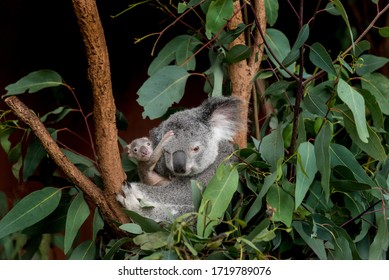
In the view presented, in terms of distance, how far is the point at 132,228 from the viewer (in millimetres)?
1979

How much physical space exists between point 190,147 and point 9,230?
65 centimetres

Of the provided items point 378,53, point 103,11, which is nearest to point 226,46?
point 378,53

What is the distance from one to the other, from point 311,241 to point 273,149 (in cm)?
31

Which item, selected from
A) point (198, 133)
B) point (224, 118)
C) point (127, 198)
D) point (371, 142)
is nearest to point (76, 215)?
point (127, 198)

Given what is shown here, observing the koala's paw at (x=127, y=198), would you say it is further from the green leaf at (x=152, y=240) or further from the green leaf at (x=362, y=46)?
the green leaf at (x=362, y=46)

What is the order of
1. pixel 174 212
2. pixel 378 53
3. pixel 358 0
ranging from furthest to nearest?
pixel 358 0, pixel 378 53, pixel 174 212

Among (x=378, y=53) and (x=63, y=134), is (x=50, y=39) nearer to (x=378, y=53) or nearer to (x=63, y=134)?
(x=63, y=134)

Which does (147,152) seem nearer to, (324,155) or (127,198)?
(127,198)

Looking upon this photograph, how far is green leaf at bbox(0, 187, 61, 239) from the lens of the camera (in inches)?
85.2

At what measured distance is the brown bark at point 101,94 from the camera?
1.93m

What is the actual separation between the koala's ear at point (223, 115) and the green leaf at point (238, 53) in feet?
0.47

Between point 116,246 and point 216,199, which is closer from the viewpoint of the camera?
point 216,199

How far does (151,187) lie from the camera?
2.25 m

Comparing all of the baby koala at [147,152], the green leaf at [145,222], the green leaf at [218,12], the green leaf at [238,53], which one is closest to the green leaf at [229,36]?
the green leaf at [238,53]
